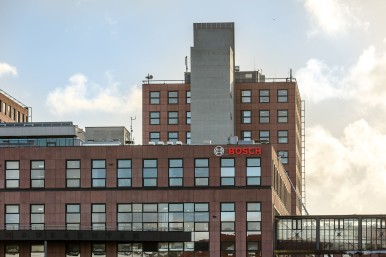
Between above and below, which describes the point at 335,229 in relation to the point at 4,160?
below

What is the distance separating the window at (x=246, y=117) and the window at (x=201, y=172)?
76.6 m

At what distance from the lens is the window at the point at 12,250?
11344 cm

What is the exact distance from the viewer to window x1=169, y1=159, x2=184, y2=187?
113938 millimetres

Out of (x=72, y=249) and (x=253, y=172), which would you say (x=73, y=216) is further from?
(x=253, y=172)

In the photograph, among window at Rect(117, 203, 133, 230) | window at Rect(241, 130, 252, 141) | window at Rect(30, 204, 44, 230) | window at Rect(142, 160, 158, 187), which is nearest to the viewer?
window at Rect(117, 203, 133, 230)

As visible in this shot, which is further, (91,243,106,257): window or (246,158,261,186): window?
(246,158,261,186): window

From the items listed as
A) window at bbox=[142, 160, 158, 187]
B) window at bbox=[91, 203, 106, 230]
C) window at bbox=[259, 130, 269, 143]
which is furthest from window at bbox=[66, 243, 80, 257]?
window at bbox=[259, 130, 269, 143]

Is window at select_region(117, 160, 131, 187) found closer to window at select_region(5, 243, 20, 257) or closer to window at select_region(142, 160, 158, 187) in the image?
window at select_region(142, 160, 158, 187)

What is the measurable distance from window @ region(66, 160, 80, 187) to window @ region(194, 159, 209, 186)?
41.0 feet

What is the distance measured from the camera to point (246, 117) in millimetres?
190500

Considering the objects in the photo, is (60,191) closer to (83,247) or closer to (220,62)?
(83,247)

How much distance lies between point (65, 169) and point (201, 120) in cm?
5243

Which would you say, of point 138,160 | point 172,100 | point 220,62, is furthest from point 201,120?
point 138,160

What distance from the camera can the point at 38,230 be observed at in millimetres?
112000
